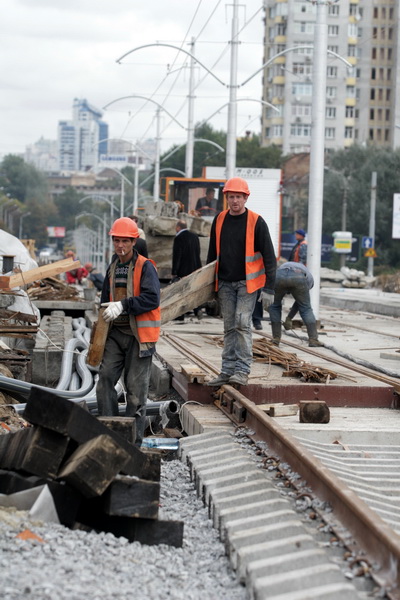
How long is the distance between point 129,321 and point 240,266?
184 centimetres

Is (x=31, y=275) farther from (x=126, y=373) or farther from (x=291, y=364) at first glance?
(x=126, y=373)

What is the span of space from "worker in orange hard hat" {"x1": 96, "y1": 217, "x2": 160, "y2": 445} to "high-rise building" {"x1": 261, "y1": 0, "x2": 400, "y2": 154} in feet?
396

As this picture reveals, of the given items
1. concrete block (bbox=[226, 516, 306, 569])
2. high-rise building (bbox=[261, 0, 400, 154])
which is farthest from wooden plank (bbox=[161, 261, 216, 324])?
high-rise building (bbox=[261, 0, 400, 154])

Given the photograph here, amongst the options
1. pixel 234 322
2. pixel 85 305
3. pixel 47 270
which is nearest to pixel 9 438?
pixel 234 322

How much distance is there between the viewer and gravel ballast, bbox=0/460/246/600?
15.7ft

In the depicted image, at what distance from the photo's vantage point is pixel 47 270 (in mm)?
17719

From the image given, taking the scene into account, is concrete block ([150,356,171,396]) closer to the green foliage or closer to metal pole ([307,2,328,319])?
metal pole ([307,2,328,319])

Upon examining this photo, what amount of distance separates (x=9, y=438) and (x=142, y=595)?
86.9 inches

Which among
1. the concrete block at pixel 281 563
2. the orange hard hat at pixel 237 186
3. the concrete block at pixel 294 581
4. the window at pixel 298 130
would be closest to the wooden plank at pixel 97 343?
the orange hard hat at pixel 237 186

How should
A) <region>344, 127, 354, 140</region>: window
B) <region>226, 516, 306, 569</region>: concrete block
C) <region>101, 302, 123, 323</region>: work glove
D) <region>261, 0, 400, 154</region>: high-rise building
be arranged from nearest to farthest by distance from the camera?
<region>226, 516, 306, 569</region>: concrete block, <region>101, 302, 123, 323</region>: work glove, <region>261, 0, 400, 154</region>: high-rise building, <region>344, 127, 354, 140</region>: window

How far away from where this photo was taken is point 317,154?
21.0 metres

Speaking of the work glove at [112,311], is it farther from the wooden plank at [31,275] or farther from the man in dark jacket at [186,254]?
the man in dark jacket at [186,254]

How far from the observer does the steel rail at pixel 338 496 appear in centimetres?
486

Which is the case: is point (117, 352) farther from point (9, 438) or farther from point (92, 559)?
point (92, 559)
